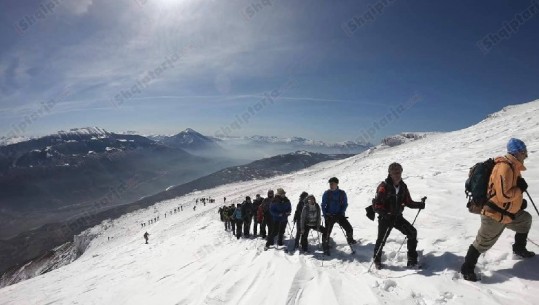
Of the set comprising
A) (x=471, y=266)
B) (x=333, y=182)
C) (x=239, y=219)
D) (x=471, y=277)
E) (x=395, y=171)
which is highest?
(x=395, y=171)

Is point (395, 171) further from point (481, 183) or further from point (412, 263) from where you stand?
point (412, 263)

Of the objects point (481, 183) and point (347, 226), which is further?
point (347, 226)

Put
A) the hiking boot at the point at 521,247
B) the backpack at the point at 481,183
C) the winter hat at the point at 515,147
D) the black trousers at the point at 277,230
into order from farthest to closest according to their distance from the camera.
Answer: the black trousers at the point at 277,230
the hiking boot at the point at 521,247
the backpack at the point at 481,183
the winter hat at the point at 515,147

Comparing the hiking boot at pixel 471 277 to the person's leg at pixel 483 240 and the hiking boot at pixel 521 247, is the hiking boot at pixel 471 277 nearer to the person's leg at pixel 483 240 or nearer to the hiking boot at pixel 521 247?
the person's leg at pixel 483 240

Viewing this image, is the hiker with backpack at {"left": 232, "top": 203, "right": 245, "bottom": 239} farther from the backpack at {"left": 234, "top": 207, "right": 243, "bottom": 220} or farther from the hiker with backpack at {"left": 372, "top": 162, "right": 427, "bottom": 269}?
the hiker with backpack at {"left": 372, "top": 162, "right": 427, "bottom": 269}

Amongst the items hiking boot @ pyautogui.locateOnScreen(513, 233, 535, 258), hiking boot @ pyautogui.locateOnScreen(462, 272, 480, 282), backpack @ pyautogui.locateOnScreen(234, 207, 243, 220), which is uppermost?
backpack @ pyautogui.locateOnScreen(234, 207, 243, 220)

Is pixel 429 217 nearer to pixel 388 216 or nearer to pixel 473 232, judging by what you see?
pixel 473 232

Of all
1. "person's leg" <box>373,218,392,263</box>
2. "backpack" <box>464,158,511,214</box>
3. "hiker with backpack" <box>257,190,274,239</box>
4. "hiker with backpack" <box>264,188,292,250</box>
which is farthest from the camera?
"hiker with backpack" <box>257,190,274,239</box>

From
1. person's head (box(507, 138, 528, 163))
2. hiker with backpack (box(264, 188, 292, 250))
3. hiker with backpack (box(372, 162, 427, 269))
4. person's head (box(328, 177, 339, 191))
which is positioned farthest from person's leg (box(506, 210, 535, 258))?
hiker with backpack (box(264, 188, 292, 250))

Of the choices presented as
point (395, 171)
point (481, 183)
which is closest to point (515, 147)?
point (481, 183)

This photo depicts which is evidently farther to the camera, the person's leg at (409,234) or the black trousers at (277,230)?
the black trousers at (277,230)

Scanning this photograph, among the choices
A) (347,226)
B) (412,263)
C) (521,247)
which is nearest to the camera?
(521,247)

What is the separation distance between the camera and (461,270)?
630cm

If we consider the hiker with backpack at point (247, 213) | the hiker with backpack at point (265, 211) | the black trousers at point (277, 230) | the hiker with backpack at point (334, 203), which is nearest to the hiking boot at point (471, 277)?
the hiker with backpack at point (334, 203)
